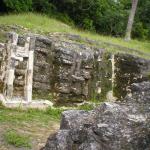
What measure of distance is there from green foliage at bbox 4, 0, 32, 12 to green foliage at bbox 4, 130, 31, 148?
447 inches

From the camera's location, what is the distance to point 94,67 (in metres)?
14.0

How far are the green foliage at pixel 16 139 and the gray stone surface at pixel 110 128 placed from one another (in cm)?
177

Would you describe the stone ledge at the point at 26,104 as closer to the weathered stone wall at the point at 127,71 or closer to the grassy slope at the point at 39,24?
the weathered stone wall at the point at 127,71

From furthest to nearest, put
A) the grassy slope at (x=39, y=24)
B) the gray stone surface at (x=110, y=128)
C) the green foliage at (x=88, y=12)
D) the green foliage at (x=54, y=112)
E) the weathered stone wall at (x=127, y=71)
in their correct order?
the green foliage at (x=88, y=12)
the grassy slope at (x=39, y=24)
the weathered stone wall at (x=127, y=71)
the green foliage at (x=54, y=112)
the gray stone surface at (x=110, y=128)

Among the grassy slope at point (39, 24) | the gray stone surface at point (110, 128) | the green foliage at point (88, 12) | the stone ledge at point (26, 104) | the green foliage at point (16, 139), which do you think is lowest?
the green foliage at point (88, 12)

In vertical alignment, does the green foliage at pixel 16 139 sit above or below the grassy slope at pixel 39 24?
above

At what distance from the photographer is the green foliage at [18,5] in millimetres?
19844

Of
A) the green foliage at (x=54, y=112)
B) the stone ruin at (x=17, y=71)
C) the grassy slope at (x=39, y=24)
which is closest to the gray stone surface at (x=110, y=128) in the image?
Answer: the green foliage at (x=54, y=112)

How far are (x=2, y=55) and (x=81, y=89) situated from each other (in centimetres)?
237

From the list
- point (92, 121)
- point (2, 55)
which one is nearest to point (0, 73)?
point (2, 55)

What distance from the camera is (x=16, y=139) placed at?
8.81 metres

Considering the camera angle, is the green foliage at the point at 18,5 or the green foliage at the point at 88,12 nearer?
the green foliage at the point at 18,5

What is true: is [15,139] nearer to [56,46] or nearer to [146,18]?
[56,46]

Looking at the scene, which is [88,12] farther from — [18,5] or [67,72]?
[67,72]
